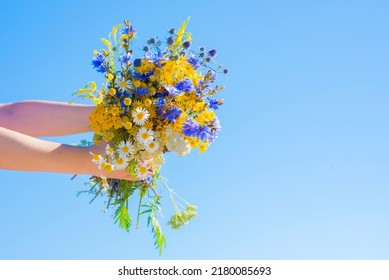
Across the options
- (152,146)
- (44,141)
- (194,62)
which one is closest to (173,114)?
(152,146)

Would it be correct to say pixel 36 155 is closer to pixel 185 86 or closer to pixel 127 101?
pixel 127 101

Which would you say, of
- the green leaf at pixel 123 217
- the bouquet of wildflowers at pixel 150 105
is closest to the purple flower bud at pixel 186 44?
the bouquet of wildflowers at pixel 150 105

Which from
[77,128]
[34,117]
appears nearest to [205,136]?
[77,128]

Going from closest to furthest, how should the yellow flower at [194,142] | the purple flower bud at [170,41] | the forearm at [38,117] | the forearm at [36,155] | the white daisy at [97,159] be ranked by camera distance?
1. the forearm at [36,155]
2. the white daisy at [97,159]
3. the yellow flower at [194,142]
4. the purple flower bud at [170,41]
5. the forearm at [38,117]

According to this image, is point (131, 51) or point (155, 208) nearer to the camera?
point (131, 51)

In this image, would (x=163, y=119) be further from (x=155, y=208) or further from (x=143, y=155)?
(x=155, y=208)

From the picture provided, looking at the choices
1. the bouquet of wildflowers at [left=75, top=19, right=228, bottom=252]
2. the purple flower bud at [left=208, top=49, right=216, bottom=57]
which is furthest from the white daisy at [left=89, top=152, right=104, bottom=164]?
the purple flower bud at [left=208, top=49, right=216, bottom=57]

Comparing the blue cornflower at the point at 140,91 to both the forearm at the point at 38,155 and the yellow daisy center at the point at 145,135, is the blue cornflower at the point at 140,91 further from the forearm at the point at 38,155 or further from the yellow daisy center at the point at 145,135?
the forearm at the point at 38,155
